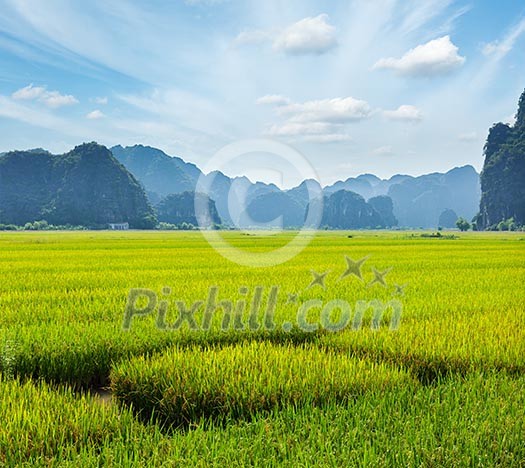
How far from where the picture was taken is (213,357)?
12.5 ft

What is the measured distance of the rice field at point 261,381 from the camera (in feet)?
7.95

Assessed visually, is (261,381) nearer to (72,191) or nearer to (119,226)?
(119,226)

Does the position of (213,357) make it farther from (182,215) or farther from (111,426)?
(182,215)

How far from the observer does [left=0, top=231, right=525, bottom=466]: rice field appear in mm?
2424

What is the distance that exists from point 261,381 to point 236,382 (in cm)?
18

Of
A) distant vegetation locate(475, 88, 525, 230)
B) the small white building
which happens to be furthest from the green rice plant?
the small white building

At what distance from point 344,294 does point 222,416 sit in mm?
4944

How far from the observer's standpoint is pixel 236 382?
327 cm

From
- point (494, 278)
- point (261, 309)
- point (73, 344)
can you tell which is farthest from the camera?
point (494, 278)

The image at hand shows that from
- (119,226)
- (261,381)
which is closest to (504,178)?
(119,226)

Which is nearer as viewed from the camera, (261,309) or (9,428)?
(9,428)

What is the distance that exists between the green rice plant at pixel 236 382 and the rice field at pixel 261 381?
1 centimetres

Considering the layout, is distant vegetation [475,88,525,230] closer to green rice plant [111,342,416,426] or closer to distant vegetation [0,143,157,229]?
distant vegetation [0,143,157,229]

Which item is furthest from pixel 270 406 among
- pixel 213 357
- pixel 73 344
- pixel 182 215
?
pixel 182 215
